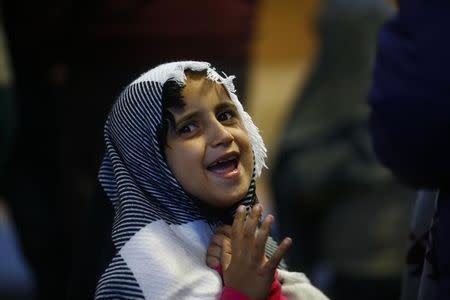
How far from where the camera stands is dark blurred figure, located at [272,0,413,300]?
338cm

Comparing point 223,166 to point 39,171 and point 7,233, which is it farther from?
point 7,233

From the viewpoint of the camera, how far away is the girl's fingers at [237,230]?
5.26ft

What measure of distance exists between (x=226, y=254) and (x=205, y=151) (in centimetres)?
18

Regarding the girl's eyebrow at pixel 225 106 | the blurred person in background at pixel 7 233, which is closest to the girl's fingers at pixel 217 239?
the girl's eyebrow at pixel 225 106

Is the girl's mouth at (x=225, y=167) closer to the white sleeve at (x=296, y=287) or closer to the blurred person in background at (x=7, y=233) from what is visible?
the white sleeve at (x=296, y=287)

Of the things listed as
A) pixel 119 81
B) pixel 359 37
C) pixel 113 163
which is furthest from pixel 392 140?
pixel 359 37

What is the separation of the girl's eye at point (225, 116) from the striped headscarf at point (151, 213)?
2 centimetres

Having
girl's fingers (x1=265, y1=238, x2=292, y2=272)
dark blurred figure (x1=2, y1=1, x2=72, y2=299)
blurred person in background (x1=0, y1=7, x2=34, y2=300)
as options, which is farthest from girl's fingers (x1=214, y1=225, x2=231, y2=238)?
dark blurred figure (x1=2, y1=1, x2=72, y2=299)

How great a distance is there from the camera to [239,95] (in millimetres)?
2457

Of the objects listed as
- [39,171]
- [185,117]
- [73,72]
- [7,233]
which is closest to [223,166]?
[185,117]

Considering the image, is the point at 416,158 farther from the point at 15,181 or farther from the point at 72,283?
the point at 15,181

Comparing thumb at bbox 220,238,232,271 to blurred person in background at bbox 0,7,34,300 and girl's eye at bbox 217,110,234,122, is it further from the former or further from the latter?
blurred person in background at bbox 0,7,34,300

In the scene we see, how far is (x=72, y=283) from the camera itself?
1.81 meters

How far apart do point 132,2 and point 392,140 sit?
1596 millimetres
